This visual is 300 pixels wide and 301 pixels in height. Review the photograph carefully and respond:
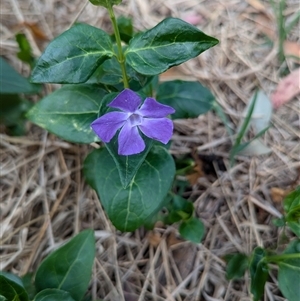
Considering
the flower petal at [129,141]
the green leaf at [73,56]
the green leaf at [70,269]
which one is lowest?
the green leaf at [70,269]

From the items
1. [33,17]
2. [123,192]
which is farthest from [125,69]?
[33,17]

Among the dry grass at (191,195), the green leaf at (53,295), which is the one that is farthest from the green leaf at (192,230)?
the green leaf at (53,295)

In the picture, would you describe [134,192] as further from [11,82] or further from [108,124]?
[11,82]

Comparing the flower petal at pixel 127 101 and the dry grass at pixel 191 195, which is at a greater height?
the flower petal at pixel 127 101

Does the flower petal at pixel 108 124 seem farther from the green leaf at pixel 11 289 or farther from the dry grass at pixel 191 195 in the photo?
the dry grass at pixel 191 195

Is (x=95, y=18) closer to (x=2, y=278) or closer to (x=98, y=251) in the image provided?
(x=98, y=251)

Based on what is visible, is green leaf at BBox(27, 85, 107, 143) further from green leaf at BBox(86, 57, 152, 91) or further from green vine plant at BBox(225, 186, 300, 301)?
green vine plant at BBox(225, 186, 300, 301)

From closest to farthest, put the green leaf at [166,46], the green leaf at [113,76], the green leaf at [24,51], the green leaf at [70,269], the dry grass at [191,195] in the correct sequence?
the green leaf at [166,46] → the green leaf at [113,76] → the green leaf at [70,269] → the dry grass at [191,195] → the green leaf at [24,51]
